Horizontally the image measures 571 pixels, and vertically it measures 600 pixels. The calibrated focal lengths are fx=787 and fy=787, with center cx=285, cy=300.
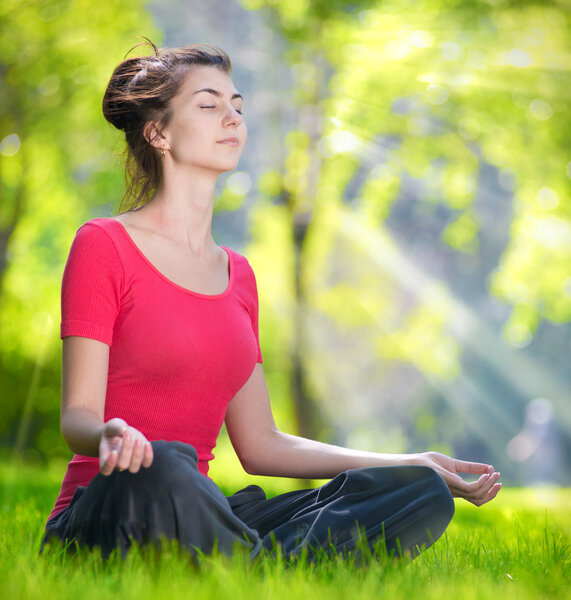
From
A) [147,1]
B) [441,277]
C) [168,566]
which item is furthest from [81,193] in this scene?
[441,277]

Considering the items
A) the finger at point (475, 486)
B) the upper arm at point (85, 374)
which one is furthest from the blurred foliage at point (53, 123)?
the finger at point (475, 486)

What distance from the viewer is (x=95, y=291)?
7.64ft

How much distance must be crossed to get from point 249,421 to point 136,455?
3.42 ft

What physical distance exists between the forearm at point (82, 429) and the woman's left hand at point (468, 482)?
1.01 m

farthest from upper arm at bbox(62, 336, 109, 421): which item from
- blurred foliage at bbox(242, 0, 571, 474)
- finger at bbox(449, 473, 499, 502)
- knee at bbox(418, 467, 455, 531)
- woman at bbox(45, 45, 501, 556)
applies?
blurred foliage at bbox(242, 0, 571, 474)

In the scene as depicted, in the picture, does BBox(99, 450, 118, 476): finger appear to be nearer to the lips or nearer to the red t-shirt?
the red t-shirt

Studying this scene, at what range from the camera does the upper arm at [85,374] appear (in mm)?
2199

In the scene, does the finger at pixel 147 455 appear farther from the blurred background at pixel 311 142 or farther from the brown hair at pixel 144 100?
the blurred background at pixel 311 142

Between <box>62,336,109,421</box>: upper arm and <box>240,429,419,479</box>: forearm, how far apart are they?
0.75 metres

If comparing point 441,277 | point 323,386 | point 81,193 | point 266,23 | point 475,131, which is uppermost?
point 266,23

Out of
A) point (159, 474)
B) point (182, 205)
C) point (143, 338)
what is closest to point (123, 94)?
point (182, 205)

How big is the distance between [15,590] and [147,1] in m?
9.43

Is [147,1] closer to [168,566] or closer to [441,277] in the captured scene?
[168,566]

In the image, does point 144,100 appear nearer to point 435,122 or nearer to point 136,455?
point 136,455
